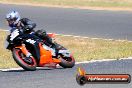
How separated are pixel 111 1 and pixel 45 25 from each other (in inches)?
387

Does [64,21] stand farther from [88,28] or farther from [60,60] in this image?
[60,60]

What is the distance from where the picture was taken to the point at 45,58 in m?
14.5

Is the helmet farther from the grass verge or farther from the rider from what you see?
the grass verge

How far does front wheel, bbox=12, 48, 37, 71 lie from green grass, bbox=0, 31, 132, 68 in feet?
3.13

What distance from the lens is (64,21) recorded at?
28.3 m

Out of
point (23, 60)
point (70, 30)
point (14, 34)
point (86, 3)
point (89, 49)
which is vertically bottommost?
point (70, 30)

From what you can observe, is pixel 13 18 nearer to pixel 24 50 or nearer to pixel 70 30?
pixel 24 50

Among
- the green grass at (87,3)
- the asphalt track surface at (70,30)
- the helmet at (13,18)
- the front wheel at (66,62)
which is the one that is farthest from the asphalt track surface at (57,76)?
the green grass at (87,3)

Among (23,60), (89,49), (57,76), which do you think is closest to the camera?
(57,76)

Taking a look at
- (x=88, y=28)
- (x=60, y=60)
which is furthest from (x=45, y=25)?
(x=60, y=60)

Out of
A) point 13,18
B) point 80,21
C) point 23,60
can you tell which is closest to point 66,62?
point 23,60

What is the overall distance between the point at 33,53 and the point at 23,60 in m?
0.37

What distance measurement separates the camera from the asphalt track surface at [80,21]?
2476cm

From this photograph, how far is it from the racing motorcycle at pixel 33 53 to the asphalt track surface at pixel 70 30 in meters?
0.25
